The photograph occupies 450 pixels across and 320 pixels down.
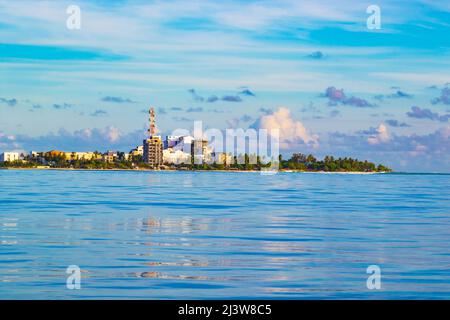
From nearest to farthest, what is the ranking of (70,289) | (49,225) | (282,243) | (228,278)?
(70,289), (228,278), (282,243), (49,225)

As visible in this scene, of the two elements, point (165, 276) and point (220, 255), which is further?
A: point (220, 255)

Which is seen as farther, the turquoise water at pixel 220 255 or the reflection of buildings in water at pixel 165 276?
the reflection of buildings in water at pixel 165 276

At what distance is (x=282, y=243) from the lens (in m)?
34.8

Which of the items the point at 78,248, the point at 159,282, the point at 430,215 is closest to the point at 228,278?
the point at 159,282

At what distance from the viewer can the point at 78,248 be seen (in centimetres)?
3200

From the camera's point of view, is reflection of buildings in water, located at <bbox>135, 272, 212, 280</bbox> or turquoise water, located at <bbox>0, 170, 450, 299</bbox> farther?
reflection of buildings in water, located at <bbox>135, 272, 212, 280</bbox>
